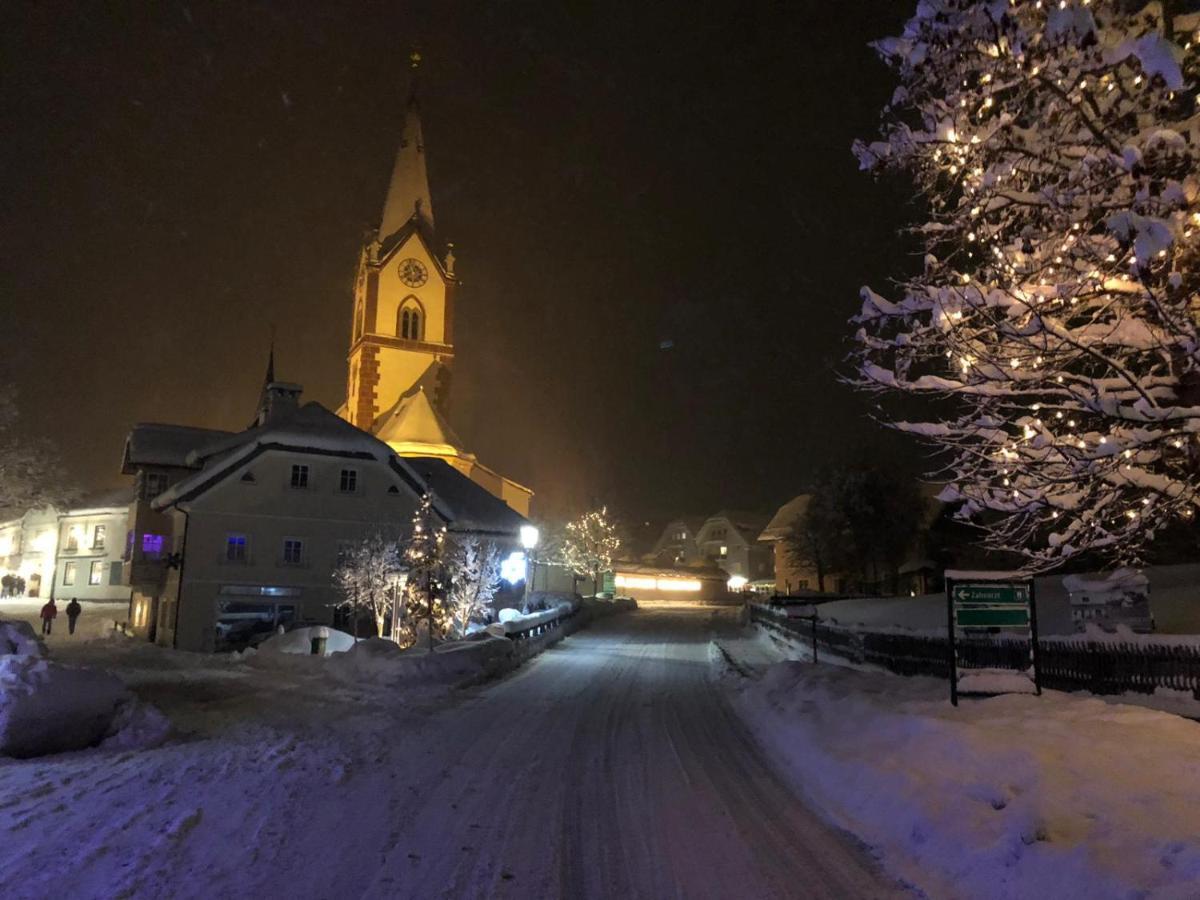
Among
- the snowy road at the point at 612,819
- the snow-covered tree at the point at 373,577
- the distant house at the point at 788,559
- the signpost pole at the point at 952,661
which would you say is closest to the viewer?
the snowy road at the point at 612,819

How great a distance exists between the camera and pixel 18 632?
12.5 m

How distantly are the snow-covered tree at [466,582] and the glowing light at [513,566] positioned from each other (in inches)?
194

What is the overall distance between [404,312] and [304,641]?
2037 inches

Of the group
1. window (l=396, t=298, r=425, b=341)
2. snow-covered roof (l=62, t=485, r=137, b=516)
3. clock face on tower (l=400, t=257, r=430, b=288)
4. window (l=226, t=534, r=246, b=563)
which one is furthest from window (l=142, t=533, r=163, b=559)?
clock face on tower (l=400, t=257, r=430, b=288)

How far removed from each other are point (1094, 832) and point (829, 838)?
2.35 metres

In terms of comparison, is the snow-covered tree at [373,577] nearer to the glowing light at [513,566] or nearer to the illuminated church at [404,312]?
the glowing light at [513,566]

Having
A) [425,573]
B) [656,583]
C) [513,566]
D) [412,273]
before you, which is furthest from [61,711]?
[656,583]

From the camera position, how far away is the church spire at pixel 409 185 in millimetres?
77000

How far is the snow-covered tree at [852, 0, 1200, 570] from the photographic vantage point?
7.61 m

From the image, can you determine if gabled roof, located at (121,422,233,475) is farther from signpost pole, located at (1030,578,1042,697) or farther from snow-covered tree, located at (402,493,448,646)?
signpost pole, located at (1030,578,1042,697)

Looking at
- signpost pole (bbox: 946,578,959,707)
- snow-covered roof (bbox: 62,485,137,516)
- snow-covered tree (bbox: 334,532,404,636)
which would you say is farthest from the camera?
snow-covered roof (bbox: 62,485,137,516)

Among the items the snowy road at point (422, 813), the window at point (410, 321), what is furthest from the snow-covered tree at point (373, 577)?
the window at point (410, 321)

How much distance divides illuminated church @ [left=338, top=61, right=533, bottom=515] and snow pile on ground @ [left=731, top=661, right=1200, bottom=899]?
59.3 metres

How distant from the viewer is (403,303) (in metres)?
76.1
